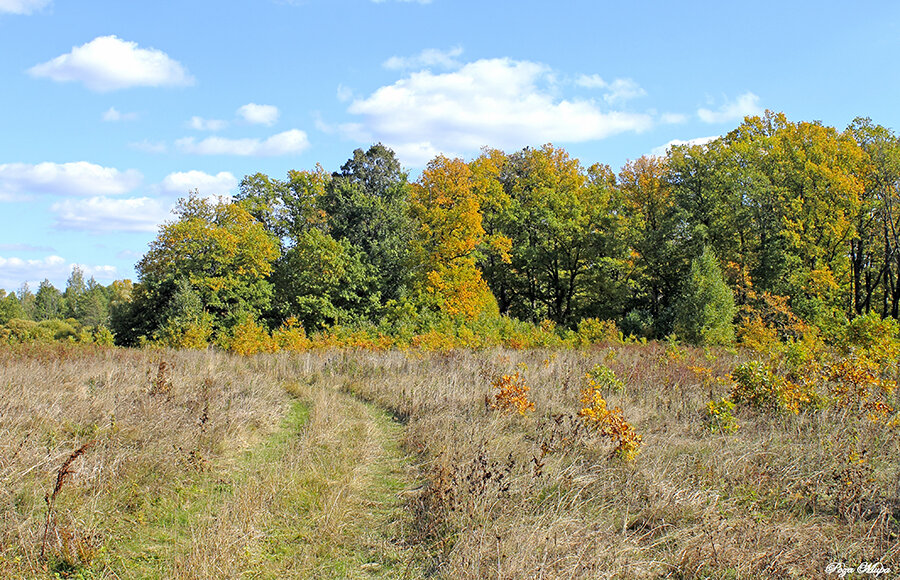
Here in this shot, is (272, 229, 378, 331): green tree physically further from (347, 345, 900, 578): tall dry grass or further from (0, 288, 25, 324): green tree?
(0, 288, 25, 324): green tree

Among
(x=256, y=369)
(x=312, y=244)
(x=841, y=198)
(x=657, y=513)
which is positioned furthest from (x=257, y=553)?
(x=841, y=198)

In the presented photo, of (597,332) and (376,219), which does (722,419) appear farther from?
(376,219)

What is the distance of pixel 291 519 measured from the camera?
14.7 feet

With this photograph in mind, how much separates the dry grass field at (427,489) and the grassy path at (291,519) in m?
0.02

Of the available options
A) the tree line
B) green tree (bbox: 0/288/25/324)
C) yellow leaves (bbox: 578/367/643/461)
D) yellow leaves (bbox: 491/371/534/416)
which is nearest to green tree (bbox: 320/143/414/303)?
the tree line

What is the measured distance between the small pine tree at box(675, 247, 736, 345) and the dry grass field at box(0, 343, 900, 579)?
1804cm

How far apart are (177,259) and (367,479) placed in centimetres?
3167

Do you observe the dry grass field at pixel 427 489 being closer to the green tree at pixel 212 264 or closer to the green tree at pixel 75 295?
the green tree at pixel 212 264

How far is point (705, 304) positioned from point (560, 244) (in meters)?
12.3

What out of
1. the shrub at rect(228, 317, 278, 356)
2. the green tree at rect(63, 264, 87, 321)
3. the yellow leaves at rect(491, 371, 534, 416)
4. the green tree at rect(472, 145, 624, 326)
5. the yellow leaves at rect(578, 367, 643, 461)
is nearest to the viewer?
the yellow leaves at rect(578, 367, 643, 461)

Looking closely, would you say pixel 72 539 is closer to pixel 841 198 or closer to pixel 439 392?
pixel 439 392

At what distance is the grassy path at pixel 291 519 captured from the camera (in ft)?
12.3

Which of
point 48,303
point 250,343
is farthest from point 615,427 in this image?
point 48,303

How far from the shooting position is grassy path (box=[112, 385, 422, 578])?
12.3ft
